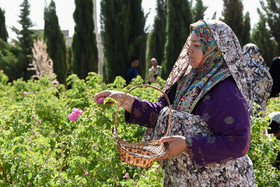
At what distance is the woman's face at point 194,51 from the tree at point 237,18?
12.6 metres

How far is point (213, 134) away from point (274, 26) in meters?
15.6

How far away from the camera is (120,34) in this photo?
11.6 meters

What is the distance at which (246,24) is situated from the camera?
13.4m

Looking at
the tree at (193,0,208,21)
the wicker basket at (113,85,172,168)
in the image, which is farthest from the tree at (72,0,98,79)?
the wicker basket at (113,85,172,168)

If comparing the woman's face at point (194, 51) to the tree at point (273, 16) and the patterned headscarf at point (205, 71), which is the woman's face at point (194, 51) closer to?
the patterned headscarf at point (205, 71)

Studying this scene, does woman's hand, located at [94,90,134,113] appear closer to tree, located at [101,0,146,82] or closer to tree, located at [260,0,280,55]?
tree, located at [101,0,146,82]

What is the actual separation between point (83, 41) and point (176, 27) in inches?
155

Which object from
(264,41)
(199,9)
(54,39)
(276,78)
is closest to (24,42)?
(54,39)

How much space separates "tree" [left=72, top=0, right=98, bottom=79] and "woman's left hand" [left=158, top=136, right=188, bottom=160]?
10972 mm

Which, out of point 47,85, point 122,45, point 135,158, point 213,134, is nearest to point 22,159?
point 135,158

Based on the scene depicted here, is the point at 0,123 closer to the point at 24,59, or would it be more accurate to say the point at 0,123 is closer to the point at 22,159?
the point at 22,159

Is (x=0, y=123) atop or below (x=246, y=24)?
below

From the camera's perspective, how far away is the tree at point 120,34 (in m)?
11.5

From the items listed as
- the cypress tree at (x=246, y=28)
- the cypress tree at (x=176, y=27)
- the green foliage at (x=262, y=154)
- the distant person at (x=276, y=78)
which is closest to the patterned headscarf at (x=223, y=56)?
the green foliage at (x=262, y=154)
